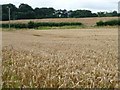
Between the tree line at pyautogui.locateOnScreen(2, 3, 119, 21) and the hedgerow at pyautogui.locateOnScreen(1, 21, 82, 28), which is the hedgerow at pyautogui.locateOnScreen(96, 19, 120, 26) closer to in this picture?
the hedgerow at pyautogui.locateOnScreen(1, 21, 82, 28)

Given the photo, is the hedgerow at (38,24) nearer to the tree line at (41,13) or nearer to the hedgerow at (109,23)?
the hedgerow at (109,23)

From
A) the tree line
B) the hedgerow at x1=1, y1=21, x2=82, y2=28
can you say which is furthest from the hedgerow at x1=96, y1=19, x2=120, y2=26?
the tree line

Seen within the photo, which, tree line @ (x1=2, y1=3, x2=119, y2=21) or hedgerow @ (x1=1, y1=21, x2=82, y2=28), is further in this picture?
tree line @ (x1=2, y1=3, x2=119, y2=21)

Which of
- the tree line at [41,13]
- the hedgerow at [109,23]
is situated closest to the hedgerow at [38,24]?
the hedgerow at [109,23]

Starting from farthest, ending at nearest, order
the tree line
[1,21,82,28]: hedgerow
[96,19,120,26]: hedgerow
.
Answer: the tree line → [1,21,82,28]: hedgerow → [96,19,120,26]: hedgerow

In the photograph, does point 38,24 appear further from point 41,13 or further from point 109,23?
point 41,13

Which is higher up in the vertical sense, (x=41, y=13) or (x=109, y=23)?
(x=41, y=13)

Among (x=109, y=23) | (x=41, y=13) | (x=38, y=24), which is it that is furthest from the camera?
(x=41, y=13)

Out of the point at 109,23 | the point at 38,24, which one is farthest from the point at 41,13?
the point at 109,23

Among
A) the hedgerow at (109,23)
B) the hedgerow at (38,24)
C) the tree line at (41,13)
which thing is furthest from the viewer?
the tree line at (41,13)

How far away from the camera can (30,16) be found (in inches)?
3814

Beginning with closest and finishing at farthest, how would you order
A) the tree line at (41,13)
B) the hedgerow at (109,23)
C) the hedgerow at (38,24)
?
the hedgerow at (109,23), the hedgerow at (38,24), the tree line at (41,13)

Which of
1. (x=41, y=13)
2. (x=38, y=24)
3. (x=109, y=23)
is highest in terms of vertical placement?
(x=41, y=13)

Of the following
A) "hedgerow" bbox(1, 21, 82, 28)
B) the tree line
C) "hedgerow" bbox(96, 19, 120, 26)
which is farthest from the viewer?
the tree line
